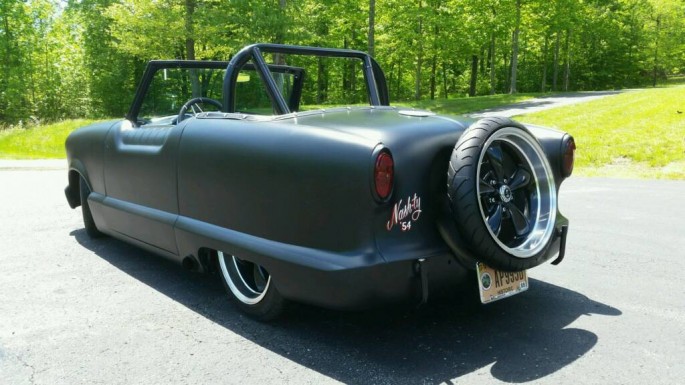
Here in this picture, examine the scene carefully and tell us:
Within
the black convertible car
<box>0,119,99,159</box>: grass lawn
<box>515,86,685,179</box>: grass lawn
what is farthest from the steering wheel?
<box>0,119,99,159</box>: grass lawn

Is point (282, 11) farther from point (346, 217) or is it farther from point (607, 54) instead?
point (607, 54)

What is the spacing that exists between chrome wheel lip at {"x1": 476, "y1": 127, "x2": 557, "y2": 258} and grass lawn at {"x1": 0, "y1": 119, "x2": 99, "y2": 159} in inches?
609

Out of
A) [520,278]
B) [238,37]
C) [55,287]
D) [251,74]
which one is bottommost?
[55,287]

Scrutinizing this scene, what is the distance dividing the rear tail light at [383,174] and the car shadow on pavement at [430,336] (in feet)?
2.28

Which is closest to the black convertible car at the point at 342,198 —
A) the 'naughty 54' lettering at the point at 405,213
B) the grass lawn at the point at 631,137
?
the 'naughty 54' lettering at the point at 405,213

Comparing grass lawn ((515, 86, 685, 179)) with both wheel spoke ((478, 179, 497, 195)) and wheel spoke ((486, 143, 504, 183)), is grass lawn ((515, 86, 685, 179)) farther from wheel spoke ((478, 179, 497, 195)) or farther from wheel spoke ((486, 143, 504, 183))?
wheel spoke ((478, 179, 497, 195))

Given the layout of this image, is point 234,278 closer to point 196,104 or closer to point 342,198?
point 342,198

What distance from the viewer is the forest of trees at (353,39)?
23609mm

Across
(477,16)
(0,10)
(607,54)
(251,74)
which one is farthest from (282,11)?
(607,54)

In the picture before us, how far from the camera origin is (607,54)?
47312 millimetres

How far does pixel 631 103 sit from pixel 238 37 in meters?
14.8

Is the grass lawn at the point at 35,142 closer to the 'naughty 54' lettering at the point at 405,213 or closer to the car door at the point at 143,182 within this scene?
the car door at the point at 143,182

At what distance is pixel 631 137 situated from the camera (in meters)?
12.2

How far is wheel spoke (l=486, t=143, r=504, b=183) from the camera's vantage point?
3047mm
